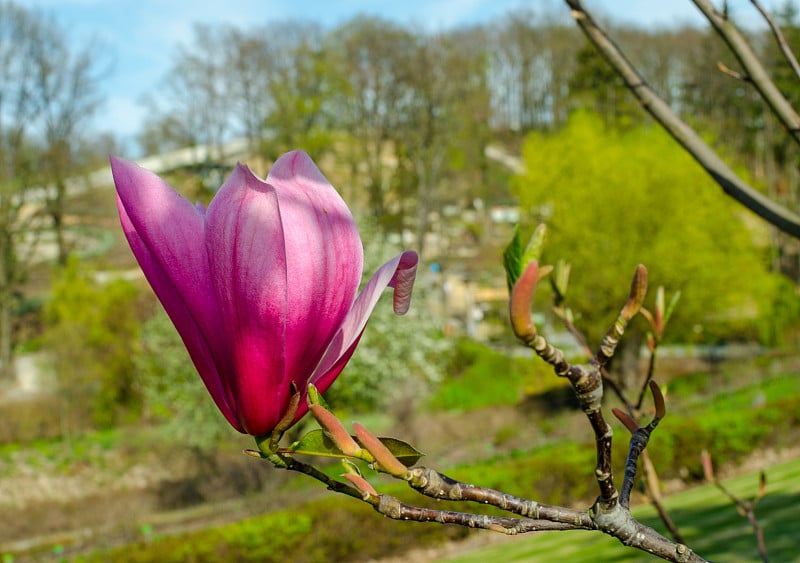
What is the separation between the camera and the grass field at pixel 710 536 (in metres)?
5.56

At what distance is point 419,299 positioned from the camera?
17266 millimetres

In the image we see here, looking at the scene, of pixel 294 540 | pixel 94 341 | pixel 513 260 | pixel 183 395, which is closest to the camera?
pixel 513 260

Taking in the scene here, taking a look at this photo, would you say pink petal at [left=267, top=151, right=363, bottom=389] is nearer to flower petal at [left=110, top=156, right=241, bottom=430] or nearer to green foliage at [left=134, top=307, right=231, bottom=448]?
flower petal at [left=110, top=156, right=241, bottom=430]

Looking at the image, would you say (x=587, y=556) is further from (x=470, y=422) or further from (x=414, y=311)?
(x=470, y=422)

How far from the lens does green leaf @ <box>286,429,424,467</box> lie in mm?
542

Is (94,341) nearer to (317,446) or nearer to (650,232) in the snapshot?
(650,232)

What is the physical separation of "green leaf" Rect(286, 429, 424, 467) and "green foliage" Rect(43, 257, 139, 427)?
19514 mm

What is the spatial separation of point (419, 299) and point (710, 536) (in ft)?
36.6

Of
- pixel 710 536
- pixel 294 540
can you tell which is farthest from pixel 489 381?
pixel 710 536

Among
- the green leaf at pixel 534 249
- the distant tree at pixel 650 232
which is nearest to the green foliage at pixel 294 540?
the green leaf at pixel 534 249

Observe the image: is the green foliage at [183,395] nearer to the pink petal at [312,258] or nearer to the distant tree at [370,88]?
the pink petal at [312,258]

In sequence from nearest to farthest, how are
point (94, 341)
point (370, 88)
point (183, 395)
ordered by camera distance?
point (183, 395), point (94, 341), point (370, 88)

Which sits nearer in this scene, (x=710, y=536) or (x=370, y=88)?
(x=710, y=536)

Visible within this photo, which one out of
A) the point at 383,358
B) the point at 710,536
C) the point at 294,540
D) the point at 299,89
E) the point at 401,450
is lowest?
the point at 294,540
